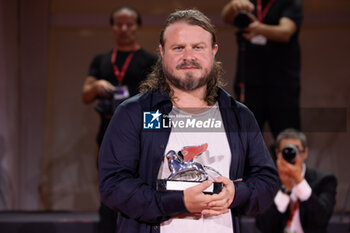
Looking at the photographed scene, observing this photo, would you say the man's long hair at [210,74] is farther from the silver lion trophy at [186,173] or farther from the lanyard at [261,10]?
the lanyard at [261,10]

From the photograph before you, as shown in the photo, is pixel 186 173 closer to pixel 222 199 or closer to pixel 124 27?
pixel 222 199

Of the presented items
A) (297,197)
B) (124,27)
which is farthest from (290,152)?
(124,27)

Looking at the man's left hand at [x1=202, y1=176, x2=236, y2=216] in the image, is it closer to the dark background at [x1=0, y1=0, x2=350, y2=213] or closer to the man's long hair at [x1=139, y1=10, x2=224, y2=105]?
the man's long hair at [x1=139, y1=10, x2=224, y2=105]

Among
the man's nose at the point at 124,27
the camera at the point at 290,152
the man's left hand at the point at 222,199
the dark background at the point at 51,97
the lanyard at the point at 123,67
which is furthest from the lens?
the dark background at the point at 51,97

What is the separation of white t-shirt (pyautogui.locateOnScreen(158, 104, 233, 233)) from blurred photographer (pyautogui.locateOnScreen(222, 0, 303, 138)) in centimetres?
55

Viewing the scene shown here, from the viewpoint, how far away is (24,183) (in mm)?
3129

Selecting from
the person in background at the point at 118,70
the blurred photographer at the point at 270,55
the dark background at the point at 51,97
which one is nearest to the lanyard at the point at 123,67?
the person in background at the point at 118,70

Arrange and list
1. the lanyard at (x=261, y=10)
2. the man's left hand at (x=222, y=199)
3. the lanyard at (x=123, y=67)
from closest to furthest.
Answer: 1. the man's left hand at (x=222, y=199)
2. the lanyard at (x=261, y=10)
3. the lanyard at (x=123, y=67)

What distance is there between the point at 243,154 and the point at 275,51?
0.84 metres

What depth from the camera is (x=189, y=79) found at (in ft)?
3.96

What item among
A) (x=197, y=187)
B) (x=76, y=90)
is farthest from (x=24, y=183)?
Result: (x=197, y=187)

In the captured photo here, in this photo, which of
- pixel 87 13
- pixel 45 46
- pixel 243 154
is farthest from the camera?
pixel 45 46

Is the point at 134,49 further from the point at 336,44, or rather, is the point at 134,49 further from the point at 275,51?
the point at 336,44

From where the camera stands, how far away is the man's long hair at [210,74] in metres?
1.20
